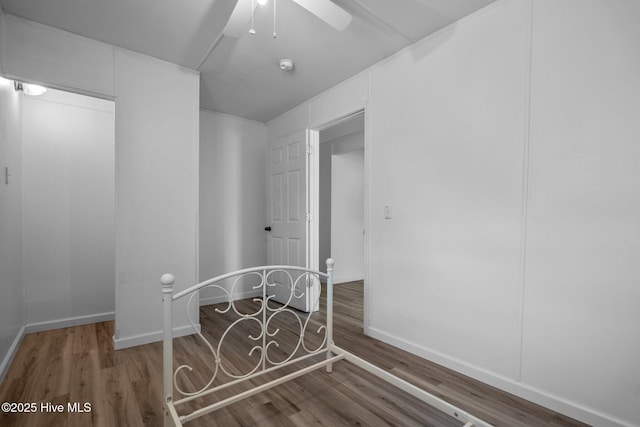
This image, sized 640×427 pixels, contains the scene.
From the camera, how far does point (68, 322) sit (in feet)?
9.68

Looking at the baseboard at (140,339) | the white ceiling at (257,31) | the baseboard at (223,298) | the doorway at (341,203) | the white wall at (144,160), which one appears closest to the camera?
the white ceiling at (257,31)

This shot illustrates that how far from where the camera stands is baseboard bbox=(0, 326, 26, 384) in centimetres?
197

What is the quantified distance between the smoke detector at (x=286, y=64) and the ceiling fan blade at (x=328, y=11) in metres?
1.01

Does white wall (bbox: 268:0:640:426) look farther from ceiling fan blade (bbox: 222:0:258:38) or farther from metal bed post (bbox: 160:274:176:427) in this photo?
metal bed post (bbox: 160:274:176:427)

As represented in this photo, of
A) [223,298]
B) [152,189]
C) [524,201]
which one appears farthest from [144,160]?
[524,201]

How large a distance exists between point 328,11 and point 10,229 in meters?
2.78

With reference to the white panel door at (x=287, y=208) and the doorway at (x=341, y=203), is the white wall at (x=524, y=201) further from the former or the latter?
the doorway at (x=341, y=203)

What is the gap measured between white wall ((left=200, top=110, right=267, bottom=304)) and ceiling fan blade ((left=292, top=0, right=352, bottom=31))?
2660 millimetres

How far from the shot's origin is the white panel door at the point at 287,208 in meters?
3.45

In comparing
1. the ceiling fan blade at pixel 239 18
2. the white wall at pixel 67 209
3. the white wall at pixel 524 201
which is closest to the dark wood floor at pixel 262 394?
the white wall at pixel 524 201

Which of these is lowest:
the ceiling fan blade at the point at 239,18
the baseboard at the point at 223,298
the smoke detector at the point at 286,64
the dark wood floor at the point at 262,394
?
the baseboard at the point at 223,298

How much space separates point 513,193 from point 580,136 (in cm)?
43

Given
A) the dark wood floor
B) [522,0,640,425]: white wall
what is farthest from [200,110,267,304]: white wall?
[522,0,640,425]: white wall

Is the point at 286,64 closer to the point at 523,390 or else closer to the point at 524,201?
the point at 524,201
